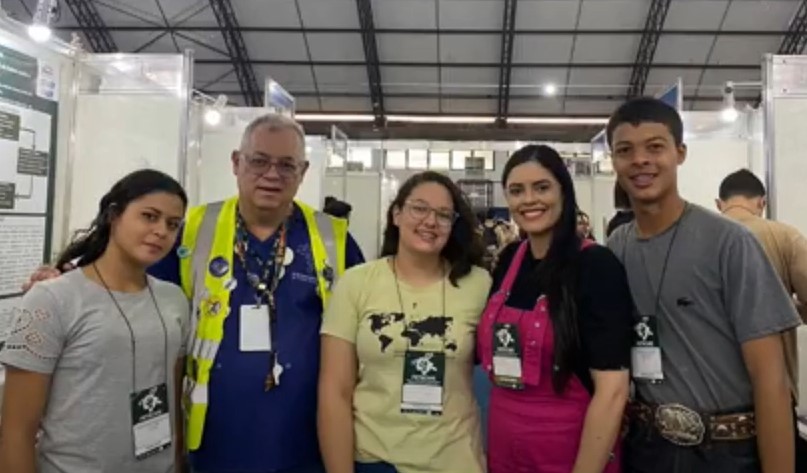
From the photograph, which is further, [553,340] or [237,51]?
[237,51]

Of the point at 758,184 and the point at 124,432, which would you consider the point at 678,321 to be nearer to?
the point at 124,432

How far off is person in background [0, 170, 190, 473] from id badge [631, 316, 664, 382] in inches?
42.6

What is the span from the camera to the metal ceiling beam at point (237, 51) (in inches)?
353

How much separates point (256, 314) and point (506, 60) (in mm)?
8729

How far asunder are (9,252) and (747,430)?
2.82 metres

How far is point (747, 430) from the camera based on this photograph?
1.31 m

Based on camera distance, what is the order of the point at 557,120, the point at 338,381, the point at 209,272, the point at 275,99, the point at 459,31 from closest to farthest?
the point at 338,381 → the point at 209,272 → the point at 275,99 → the point at 459,31 → the point at 557,120

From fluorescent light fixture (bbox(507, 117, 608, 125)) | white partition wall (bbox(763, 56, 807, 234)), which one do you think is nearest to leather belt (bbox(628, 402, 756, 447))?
white partition wall (bbox(763, 56, 807, 234))

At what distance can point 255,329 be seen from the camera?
1.55m

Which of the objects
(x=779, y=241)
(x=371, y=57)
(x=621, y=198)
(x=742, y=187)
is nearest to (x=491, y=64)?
(x=371, y=57)

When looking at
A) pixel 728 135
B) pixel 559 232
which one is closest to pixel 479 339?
pixel 559 232

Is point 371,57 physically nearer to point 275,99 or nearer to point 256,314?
point 275,99

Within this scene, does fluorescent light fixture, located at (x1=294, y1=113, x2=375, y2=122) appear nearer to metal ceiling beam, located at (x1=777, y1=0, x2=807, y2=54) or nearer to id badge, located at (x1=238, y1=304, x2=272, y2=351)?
metal ceiling beam, located at (x1=777, y1=0, x2=807, y2=54)

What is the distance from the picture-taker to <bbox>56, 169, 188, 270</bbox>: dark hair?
1.44m
